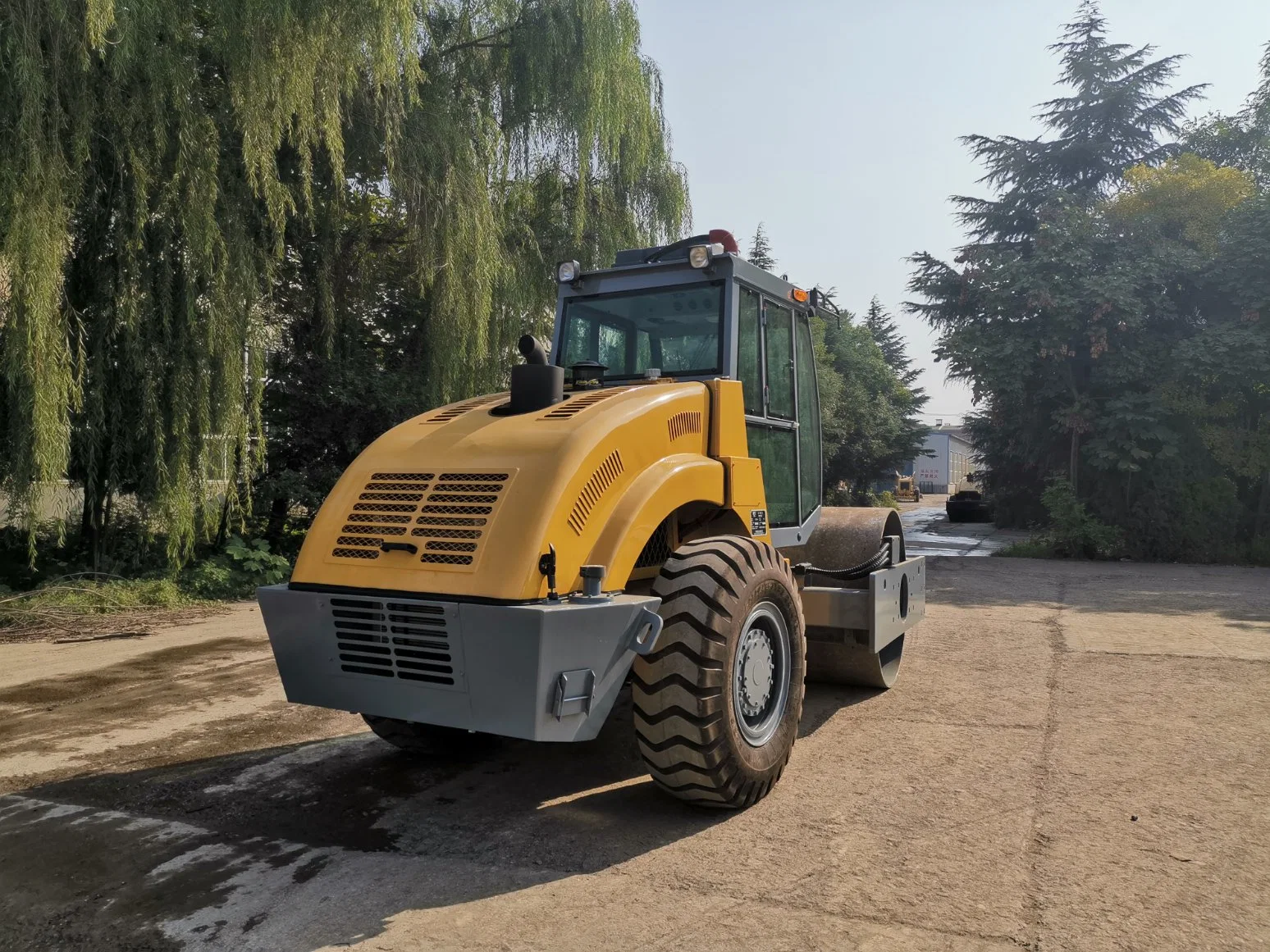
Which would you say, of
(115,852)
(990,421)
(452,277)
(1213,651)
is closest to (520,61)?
(452,277)

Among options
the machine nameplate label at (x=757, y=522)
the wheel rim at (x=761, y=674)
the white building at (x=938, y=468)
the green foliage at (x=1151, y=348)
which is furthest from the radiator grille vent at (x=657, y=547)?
the white building at (x=938, y=468)

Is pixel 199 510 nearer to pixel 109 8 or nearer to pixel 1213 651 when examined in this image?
pixel 109 8

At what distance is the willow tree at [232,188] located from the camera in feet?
27.7

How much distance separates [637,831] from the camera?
4.00 meters

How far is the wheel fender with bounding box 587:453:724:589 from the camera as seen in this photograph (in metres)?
3.96

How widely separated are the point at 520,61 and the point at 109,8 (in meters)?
6.15

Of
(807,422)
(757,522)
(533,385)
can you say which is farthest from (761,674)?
(807,422)

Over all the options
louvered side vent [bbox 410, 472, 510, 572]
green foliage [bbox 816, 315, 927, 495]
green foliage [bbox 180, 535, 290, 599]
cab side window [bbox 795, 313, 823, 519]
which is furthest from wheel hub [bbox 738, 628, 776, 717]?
green foliage [bbox 816, 315, 927, 495]

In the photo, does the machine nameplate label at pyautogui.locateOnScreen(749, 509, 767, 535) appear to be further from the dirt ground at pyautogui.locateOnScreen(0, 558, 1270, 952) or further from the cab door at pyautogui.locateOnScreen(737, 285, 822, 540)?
the dirt ground at pyautogui.locateOnScreen(0, 558, 1270, 952)

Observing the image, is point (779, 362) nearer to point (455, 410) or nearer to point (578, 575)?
point (455, 410)

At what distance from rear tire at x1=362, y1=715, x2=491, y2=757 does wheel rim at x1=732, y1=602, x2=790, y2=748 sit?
1587mm

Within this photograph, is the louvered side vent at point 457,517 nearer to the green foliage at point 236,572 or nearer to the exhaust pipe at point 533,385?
the exhaust pipe at point 533,385

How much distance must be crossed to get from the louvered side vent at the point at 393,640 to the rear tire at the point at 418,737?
Result: 106cm

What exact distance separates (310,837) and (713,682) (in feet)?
5.89
